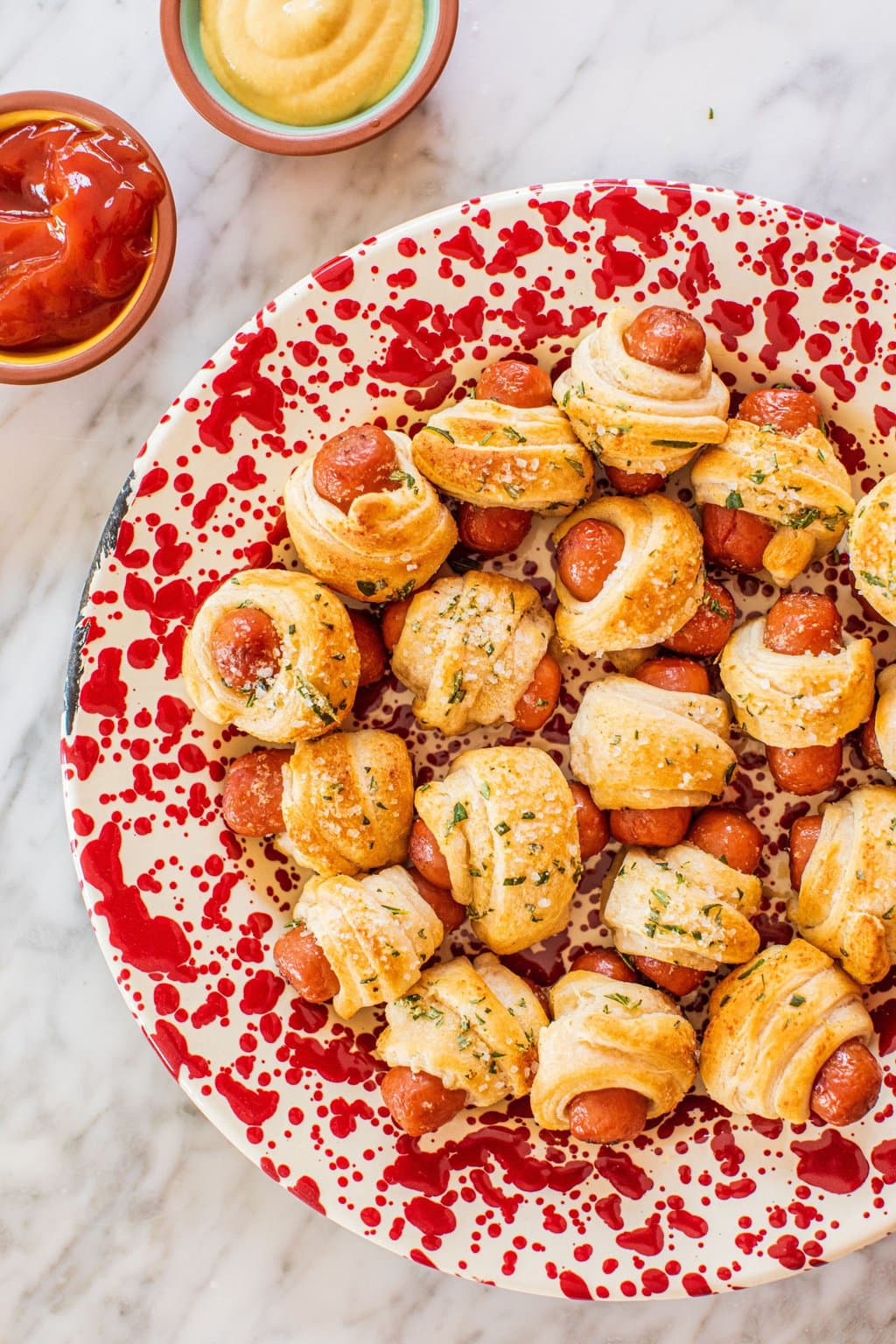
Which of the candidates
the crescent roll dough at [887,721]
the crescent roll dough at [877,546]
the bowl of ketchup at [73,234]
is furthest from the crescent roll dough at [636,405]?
the bowl of ketchup at [73,234]

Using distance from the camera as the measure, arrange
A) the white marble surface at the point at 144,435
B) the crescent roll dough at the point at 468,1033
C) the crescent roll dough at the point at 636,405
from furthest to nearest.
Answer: the white marble surface at the point at 144,435 < the crescent roll dough at the point at 468,1033 < the crescent roll dough at the point at 636,405

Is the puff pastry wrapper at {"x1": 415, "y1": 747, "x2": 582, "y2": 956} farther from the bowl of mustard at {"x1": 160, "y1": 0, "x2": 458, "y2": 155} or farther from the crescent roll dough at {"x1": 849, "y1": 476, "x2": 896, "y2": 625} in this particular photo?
the bowl of mustard at {"x1": 160, "y1": 0, "x2": 458, "y2": 155}

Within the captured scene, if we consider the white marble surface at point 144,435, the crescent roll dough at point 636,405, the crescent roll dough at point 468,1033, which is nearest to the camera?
the crescent roll dough at point 636,405

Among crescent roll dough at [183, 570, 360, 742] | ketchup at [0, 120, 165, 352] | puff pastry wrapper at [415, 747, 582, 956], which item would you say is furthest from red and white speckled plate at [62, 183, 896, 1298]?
puff pastry wrapper at [415, 747, 582, 956]

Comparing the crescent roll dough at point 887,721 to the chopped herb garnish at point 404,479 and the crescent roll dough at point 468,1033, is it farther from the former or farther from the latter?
the chopped herb garnish at point 404,479

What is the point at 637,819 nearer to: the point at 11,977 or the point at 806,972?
the point at 806,972
